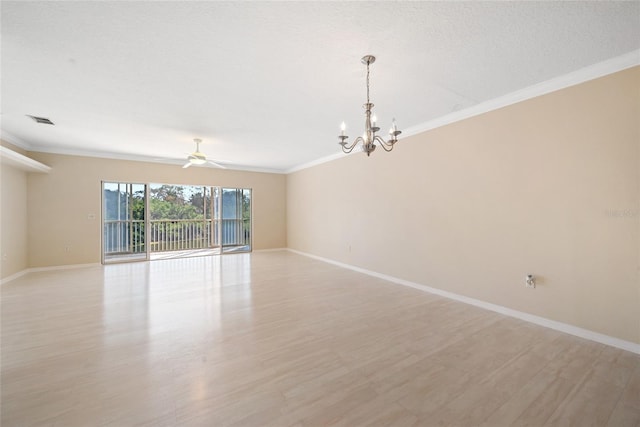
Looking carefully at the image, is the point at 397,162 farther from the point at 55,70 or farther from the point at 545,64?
the point at 55,70

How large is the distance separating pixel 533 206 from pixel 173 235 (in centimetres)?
887

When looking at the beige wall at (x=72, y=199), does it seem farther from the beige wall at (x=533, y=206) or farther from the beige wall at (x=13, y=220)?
the beige wall at (x=533, y=206)

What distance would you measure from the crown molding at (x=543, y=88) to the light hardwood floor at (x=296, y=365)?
8.06ft

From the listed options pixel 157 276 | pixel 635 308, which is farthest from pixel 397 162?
pixel 157 276

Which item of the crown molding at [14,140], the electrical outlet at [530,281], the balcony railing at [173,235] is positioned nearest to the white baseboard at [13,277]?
the balcony railing at [173,235]

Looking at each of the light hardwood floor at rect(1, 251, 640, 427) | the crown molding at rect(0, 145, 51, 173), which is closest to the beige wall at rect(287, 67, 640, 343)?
the light hardwood floor at rect(1, 251, 640, 427)

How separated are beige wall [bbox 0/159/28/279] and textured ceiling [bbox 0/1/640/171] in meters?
1.41

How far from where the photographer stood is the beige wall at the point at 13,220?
4.05m

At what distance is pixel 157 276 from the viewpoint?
4590 mm

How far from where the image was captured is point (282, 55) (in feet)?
6.74

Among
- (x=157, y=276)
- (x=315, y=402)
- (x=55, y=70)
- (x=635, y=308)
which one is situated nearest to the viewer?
(x=315, y=402)

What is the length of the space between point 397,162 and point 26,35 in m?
4.19

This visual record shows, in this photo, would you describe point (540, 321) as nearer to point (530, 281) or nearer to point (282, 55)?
point (530, 281)

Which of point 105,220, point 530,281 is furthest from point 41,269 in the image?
point 530,281
